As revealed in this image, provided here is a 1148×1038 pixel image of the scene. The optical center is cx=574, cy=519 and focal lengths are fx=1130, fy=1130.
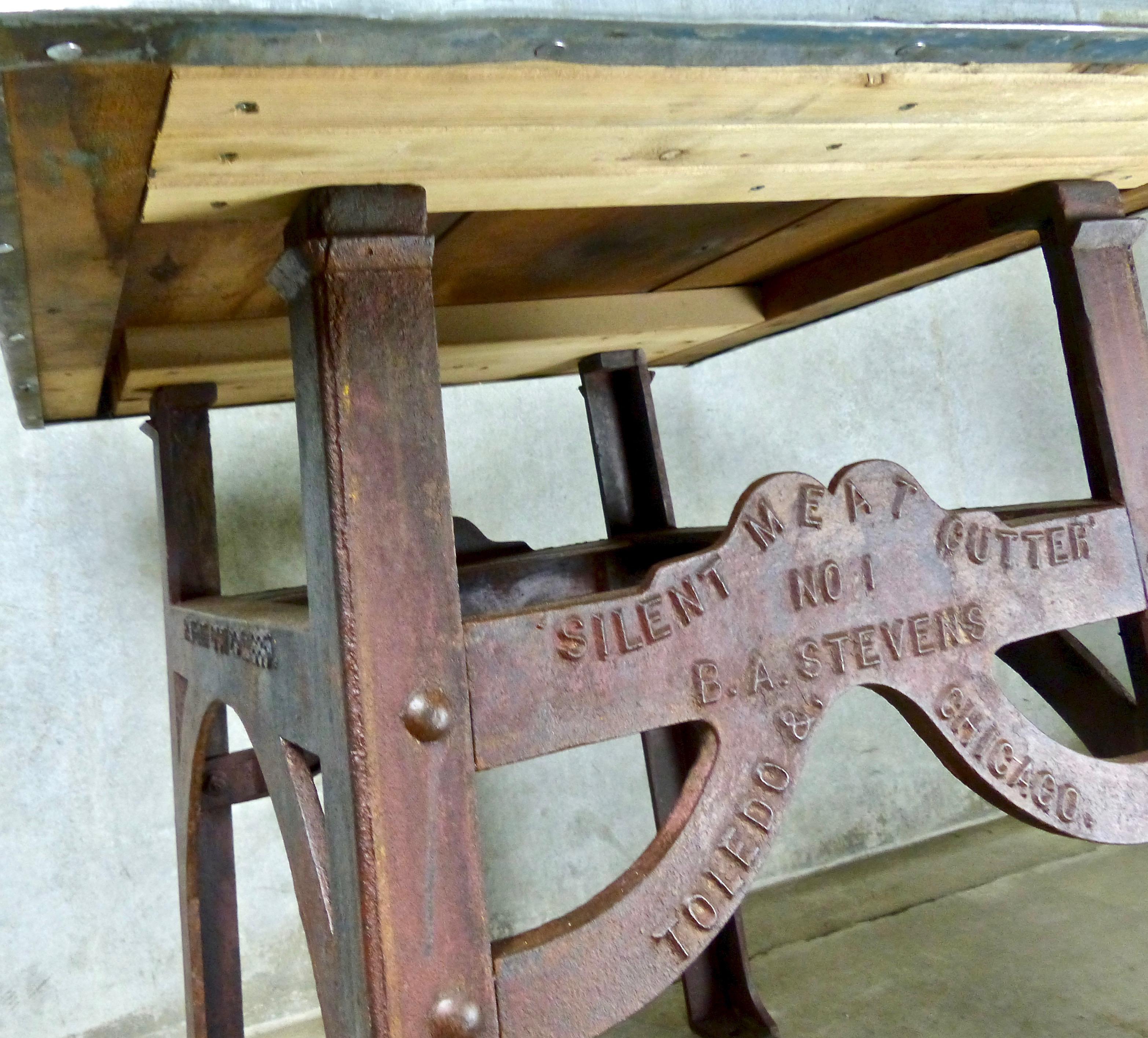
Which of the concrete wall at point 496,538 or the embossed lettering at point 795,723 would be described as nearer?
the embossed lettering at point 795,723

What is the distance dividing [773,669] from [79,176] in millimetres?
587

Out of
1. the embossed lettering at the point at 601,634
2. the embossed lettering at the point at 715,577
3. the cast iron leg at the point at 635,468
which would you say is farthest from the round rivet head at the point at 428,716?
the cast iron leg at the point at 635,468

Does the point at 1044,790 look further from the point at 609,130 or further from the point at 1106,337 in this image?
the point at 609,130

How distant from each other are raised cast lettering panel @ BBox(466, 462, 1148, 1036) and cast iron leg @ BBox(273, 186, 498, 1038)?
38mm

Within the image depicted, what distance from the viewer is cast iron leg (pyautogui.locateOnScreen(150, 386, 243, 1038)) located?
1445 mm

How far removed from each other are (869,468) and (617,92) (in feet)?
1.43

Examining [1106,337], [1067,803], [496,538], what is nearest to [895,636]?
[1067,803]

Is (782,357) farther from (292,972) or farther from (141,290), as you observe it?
(141,290)

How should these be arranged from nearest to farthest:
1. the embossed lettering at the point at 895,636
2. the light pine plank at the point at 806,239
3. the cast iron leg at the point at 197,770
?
the embossed lettering at the point at 895,636, the light pine plank at the point at 806,239, the cast iron leg at the point at 197,770

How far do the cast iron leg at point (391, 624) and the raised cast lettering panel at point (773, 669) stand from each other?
0.12 feet

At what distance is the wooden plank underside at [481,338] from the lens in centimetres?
127

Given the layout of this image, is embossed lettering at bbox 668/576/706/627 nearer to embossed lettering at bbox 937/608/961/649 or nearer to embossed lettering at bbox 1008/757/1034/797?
embossed lettering at bbox 937/608/961/649

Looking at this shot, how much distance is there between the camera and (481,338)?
1.41m

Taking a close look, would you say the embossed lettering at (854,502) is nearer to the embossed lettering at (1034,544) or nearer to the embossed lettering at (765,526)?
the embossed lettering at (765,526)
